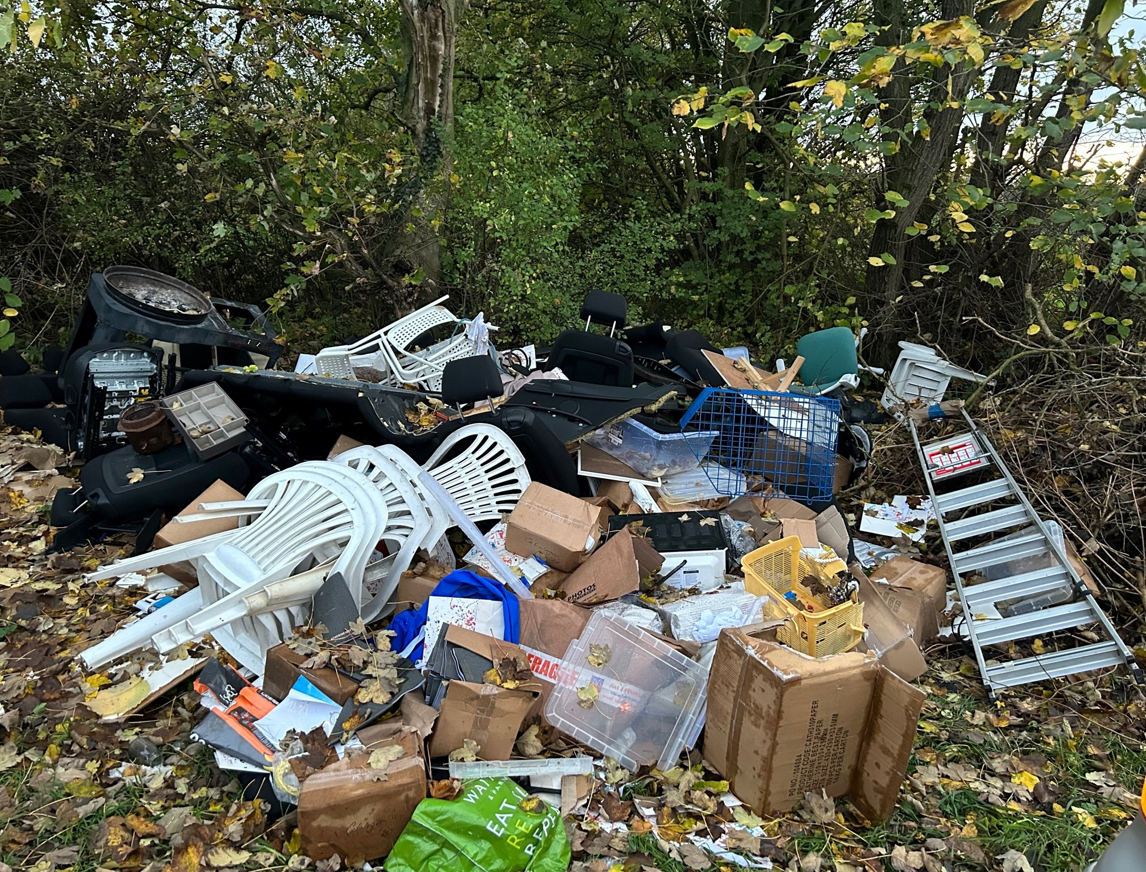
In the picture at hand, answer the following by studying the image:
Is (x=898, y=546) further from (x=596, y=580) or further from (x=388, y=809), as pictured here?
(x=388, y=809)

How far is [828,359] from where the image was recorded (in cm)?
502

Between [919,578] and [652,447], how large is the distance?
56.3 inches

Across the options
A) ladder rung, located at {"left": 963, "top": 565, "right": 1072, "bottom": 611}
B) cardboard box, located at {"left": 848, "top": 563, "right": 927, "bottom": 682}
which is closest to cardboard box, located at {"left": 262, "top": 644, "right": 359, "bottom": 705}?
cardboard box, located at {"left": 848, "top": 563, "right": 927, "bottom": 682}

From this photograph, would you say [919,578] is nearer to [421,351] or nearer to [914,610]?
[914,610]

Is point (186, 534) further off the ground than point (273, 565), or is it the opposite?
point (273, 565)

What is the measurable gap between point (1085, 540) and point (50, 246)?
776cm

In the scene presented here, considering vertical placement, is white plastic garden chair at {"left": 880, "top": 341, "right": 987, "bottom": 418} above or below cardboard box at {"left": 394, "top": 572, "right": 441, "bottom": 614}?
above

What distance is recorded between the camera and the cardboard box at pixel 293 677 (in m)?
2.41

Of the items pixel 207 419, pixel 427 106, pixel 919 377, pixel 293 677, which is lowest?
pixel 293 677

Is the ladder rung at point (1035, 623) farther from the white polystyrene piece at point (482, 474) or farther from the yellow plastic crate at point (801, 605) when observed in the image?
the white polystyrene piece at point (482, 474)

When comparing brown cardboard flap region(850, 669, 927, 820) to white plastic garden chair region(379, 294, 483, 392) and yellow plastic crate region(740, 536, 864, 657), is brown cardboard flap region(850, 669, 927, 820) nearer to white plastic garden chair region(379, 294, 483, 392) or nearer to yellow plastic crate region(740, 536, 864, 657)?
yellow plastic crate region(740, 536, 864, 657)

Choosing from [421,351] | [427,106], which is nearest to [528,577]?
[421,351]

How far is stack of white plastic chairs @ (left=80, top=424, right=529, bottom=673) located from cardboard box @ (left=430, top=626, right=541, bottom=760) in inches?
25.6

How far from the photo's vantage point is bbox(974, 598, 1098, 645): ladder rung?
307 cm
